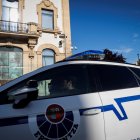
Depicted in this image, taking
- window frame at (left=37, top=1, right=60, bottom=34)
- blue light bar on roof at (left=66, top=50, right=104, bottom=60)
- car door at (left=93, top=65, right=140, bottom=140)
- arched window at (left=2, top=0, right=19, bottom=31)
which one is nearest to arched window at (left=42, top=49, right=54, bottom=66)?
window frame at (left=37, top=1, right=60, bottom=34)

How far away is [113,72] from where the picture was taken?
3.38 metres

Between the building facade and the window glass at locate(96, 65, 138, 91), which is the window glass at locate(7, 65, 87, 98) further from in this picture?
the building facade

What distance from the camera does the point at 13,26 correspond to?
17844 millimetres

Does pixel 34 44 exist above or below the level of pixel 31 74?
above

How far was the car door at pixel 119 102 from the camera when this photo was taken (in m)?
2.91

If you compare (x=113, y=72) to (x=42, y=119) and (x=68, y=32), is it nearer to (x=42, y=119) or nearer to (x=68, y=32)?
(x=42, y=119)

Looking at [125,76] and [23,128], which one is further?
[125,76]

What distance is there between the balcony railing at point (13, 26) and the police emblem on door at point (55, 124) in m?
15.3

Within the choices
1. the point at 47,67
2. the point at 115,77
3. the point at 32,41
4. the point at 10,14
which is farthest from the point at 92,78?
the point at 10,14

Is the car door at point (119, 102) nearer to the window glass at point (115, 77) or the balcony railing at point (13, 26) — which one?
the window glass at point (115, 77)

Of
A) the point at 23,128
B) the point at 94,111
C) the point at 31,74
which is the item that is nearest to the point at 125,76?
the point at 94,111

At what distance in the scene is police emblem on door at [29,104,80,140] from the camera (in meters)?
2.71

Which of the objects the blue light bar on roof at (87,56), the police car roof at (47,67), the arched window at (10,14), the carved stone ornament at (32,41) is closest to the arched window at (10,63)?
the carved stone ornament at (32,41)

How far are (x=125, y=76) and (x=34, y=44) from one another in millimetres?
15286
